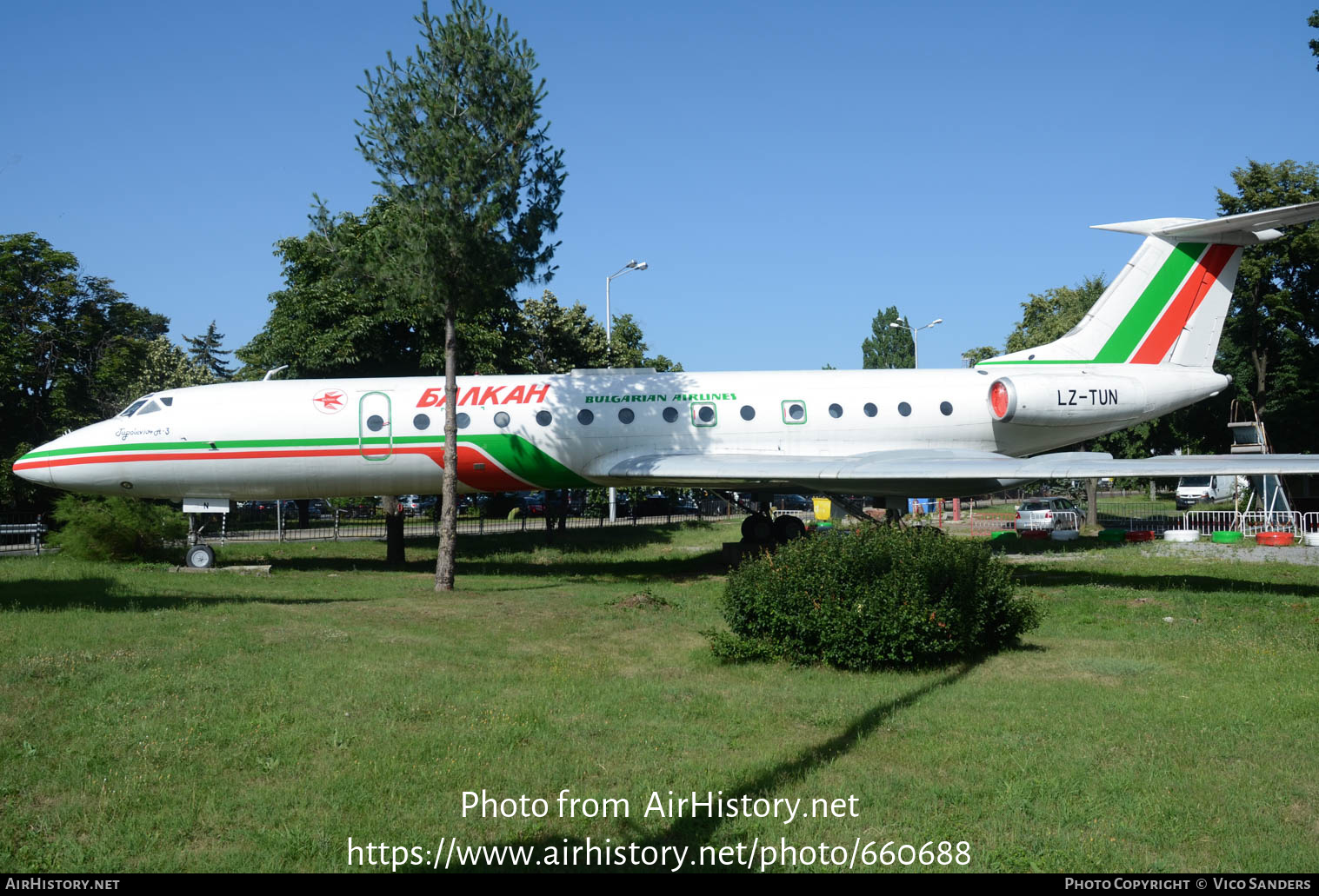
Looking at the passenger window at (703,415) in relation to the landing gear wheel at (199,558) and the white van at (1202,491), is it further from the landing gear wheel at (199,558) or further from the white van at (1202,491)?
the white van at (1202,491)

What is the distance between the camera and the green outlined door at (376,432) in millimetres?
18812

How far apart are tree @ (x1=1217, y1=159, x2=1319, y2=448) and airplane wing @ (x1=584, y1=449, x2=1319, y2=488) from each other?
1053 inches

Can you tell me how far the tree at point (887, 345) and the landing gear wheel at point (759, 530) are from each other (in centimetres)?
6217

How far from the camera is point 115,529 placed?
1969 centimetres

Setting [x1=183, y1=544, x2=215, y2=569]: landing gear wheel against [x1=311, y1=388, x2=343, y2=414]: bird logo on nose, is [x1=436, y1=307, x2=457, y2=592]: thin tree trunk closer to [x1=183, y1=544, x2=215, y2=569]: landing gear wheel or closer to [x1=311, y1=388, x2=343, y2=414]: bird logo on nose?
[x1=311, y1=388, x2=343, y2=414]: bird logo on nose

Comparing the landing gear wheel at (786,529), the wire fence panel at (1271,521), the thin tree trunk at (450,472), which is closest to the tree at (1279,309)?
the wire fence panel at (1271,521)

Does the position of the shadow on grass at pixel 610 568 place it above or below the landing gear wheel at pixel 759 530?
below

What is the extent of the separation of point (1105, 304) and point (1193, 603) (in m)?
9.01

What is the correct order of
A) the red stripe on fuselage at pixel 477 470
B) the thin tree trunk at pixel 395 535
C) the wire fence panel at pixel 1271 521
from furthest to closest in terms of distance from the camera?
1. the wire fence panel at pixel 1271 521
2. the thin tree trunk at pixel 395 535
3. the red stripe on fuselage at pixel 477 470

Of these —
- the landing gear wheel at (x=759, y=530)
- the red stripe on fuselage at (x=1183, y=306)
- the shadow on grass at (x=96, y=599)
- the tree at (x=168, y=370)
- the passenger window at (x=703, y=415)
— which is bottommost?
the shadow on grass at (x=96, y=599)

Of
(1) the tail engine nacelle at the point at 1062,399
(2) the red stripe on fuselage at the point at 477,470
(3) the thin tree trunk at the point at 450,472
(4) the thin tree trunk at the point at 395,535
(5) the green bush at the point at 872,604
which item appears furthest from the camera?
(4) the thin tree trunk at the point at 395,535

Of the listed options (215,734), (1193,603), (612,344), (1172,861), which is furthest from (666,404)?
(612,344)

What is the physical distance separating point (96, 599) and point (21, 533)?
18.1 meters

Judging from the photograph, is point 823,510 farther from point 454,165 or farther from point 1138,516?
Answer: point 454,165
